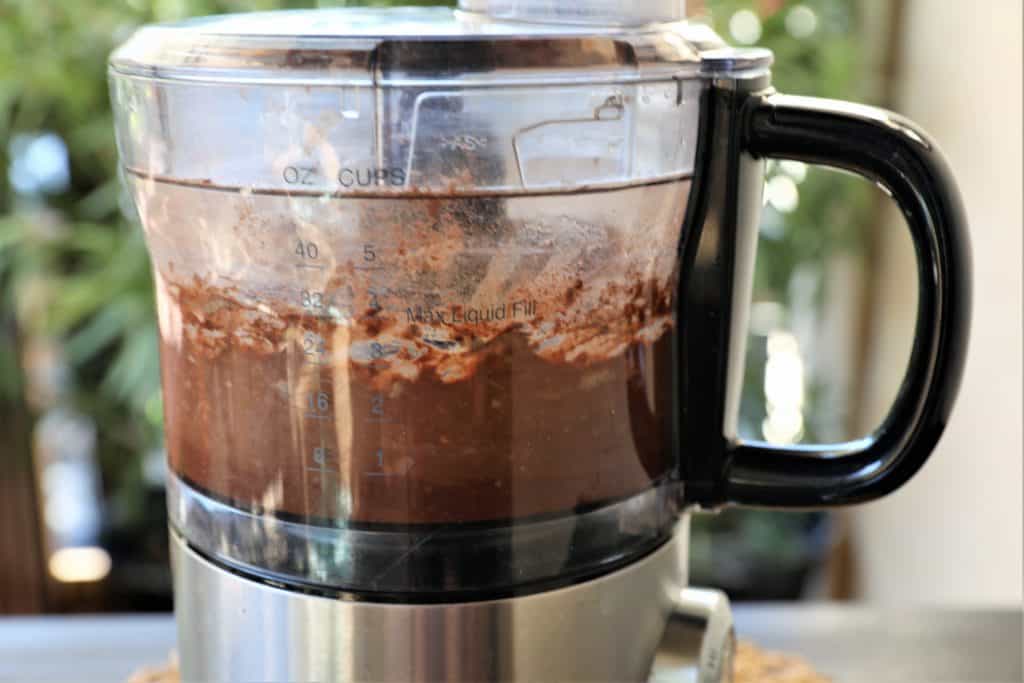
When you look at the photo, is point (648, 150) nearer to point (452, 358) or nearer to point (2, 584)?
point (452, 358)

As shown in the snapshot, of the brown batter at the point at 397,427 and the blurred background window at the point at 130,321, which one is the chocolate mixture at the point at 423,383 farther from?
the blurred background window at the point at 130,321

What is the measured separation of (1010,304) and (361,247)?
60cm

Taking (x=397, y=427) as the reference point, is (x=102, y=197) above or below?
below

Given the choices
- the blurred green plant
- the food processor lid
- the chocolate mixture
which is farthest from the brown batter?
the blurred green plant

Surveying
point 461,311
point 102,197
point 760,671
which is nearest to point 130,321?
point 102,197

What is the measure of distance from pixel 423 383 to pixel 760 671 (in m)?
0.43

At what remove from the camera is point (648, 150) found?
50cm

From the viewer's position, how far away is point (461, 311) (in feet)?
1.57

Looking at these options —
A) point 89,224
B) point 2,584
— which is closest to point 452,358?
point 89,224

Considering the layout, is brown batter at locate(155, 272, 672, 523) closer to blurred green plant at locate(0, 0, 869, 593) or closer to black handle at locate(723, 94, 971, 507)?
A: black handle at locate(723, 94, 971, 507)

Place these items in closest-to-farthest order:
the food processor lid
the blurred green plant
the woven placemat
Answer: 1. the food processor lid
2. the woven placemat
3. the blurred green plant

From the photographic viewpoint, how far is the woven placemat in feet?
2.55

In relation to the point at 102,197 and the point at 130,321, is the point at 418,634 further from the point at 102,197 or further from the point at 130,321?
the point at 102,197

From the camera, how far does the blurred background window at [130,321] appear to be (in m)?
1.40
